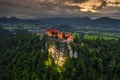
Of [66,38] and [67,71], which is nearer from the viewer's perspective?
[67,71]

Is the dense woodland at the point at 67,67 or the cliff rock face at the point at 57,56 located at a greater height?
the cliff rock face at the point at 57,56

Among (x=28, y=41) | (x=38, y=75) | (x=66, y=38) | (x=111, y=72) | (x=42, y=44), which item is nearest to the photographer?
(x=38, y=75)

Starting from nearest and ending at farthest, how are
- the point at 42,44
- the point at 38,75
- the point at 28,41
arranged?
the point at 38,75
the point at 42,44
the point at 28,41

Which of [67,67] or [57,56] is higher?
[57,56]

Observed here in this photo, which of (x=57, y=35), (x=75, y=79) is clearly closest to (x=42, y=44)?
(x=57, y=35)

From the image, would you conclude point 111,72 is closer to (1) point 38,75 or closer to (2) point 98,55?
(2) point 98,55

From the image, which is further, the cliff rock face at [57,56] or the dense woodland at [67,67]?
the cliff rock face at [57,56]

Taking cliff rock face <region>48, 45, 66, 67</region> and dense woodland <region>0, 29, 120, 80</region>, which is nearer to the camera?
dense woodland <region>0, 29, 120, 80</region>

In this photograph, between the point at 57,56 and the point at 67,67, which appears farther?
the point at 57,56

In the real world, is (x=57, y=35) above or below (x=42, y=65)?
above

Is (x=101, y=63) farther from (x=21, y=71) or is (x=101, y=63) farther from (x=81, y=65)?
(x=21, y=71)

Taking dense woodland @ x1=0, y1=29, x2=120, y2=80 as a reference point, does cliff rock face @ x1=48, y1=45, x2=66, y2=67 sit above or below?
above
